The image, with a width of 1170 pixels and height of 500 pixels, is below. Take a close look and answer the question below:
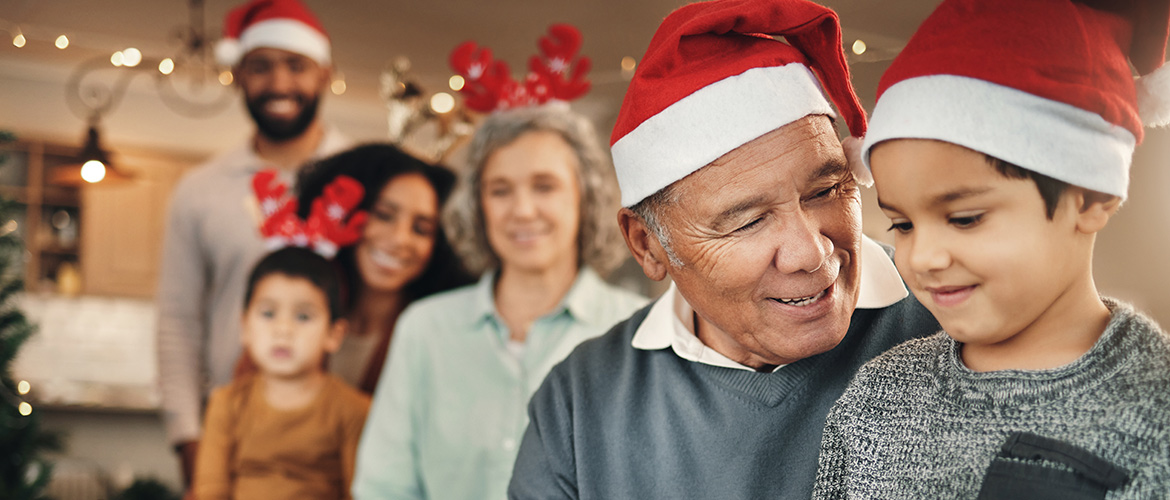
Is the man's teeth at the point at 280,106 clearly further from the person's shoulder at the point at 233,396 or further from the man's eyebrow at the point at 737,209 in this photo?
the man's eyebrow at the point at 737,209

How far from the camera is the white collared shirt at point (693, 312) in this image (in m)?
1.08

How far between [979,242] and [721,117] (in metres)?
0.36

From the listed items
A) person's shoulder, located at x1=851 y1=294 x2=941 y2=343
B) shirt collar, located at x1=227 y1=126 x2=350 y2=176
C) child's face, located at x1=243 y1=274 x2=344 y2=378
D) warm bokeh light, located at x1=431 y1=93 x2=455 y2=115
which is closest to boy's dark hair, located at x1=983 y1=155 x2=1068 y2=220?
person's shoulder, located at x1=851 y1=294 x2=941 y2=343

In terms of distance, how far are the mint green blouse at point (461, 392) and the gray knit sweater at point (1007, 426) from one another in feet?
3.82

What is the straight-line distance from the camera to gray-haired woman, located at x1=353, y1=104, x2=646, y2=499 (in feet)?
6.55

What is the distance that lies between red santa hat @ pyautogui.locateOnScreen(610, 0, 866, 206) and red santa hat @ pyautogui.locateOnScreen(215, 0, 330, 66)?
2.03 metres

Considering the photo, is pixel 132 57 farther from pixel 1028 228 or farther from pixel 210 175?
pixel 1028 228

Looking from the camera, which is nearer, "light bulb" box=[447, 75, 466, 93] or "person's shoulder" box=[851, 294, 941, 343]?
"person's shoulder" box=[851, 294, 941, 343]

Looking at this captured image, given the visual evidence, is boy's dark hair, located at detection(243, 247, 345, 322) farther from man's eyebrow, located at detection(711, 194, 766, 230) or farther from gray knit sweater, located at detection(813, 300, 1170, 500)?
gray knit sweater, located at detection(813, 300, 1170, 500)

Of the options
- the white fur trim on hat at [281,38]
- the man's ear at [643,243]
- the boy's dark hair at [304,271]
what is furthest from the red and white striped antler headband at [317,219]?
the man's ear at [643,243]

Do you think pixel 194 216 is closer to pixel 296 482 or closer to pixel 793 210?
pixel 296 482

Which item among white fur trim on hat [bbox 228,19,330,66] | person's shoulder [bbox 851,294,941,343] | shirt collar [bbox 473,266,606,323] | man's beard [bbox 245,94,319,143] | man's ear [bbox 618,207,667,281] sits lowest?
shirt collar [bbox 473,266,606,323]

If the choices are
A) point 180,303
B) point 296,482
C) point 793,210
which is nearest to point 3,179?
point 180,303

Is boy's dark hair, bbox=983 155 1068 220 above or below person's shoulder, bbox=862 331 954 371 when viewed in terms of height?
above
